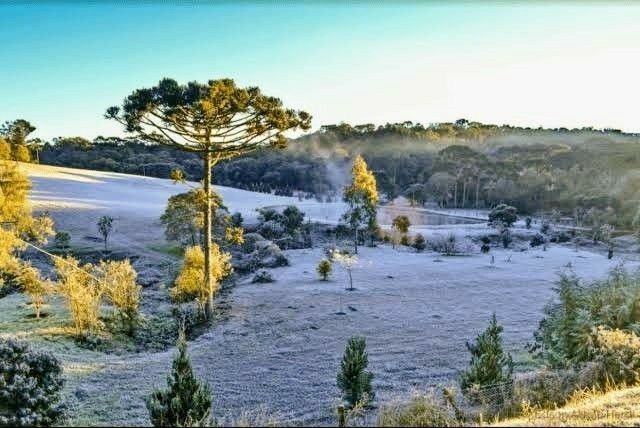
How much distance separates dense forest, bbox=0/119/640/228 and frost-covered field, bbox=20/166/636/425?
137 ft

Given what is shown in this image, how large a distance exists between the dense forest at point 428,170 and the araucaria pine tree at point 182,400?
237ft

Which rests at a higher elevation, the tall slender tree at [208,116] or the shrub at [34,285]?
the tall slender tree at [208,116]

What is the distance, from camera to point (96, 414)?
13.0 m

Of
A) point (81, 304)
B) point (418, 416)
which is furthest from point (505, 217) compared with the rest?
point (418, 416)

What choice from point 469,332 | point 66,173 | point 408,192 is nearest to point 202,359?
point 469,332

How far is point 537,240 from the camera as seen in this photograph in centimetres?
5547

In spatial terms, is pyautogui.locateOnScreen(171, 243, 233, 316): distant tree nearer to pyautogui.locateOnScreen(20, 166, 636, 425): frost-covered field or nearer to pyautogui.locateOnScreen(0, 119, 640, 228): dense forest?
pyautogui.locateOnScreen(20, 166, 636, 425): frost-covered field

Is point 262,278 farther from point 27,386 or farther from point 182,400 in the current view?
point 182,400

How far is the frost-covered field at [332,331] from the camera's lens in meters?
14.9

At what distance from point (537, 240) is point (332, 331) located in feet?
133

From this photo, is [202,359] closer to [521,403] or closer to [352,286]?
[521,403]

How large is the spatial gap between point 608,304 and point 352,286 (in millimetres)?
20262

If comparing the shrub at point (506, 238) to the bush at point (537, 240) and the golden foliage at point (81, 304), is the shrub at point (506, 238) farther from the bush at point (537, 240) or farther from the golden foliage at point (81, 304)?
the golden foliage at point (81, 304)

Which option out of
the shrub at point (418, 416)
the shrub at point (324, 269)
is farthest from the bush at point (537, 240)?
the shrub at point (418, 416)
